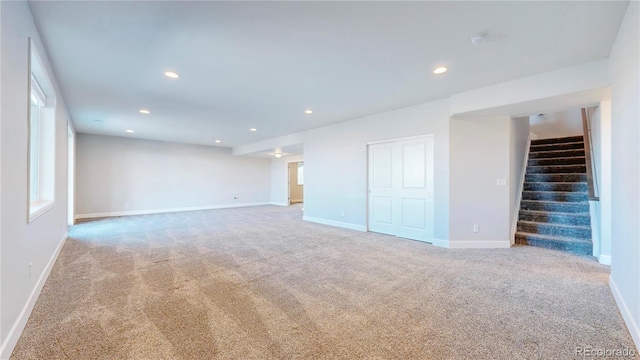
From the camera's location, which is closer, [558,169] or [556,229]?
[556,229]

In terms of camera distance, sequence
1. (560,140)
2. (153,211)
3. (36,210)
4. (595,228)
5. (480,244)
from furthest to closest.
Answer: (153,211)
(560,140)
(480,244)
(595,228)
(36,210)

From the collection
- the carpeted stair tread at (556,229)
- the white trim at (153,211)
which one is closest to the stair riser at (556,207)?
the carpeted stair tread at (556,229)

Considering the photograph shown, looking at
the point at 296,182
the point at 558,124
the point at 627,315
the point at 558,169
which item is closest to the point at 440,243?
the point at 627,315

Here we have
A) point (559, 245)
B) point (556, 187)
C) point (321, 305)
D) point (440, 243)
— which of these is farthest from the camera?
point (556, 187)

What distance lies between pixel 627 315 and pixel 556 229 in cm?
277

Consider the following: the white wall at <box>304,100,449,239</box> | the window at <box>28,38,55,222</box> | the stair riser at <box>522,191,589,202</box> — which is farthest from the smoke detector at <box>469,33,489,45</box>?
the window at <box>28,38,55,222</box>

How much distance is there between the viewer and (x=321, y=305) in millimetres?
2342

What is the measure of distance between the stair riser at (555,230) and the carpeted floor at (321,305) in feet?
2.09

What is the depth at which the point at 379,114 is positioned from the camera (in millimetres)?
5355

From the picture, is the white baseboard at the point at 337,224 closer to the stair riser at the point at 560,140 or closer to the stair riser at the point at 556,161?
the stair riser at the point at 556,161

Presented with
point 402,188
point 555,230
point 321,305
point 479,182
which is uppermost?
point 479,182

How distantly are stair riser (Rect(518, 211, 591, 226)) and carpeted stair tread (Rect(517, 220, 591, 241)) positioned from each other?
10cm

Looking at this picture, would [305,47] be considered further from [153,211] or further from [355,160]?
[153,211]

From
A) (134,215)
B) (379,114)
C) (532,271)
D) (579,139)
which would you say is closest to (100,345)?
(532,271)
